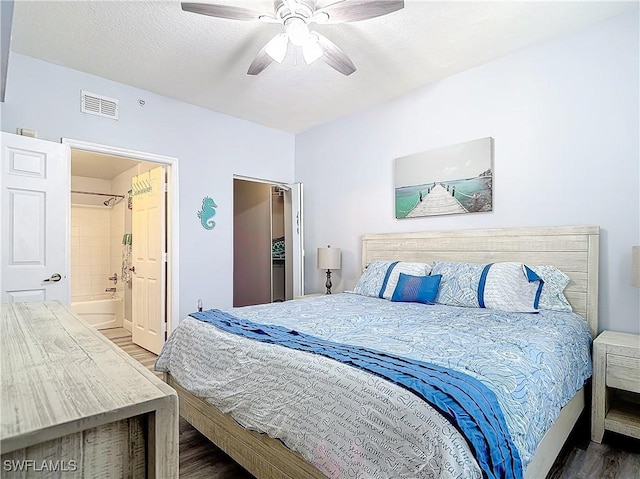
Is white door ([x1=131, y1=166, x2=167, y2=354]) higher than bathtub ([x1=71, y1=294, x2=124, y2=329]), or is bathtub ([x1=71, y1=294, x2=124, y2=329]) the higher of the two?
white door ([x1=131, y1=166, x2=167, y2=354])

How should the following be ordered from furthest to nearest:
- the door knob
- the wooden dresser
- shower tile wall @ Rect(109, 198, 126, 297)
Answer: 1. shower tile wall @ Rect(109, 198, 126, 297)
2. the door knob
3. the wooden dresser

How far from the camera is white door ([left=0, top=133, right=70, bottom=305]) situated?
106 inches

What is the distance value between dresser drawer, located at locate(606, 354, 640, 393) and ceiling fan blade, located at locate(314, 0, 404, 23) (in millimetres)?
2415

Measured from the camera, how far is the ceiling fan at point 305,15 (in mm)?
2041

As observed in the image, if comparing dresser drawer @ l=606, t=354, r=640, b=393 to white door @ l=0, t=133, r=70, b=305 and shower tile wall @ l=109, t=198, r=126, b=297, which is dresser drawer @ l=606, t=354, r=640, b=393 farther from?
shower tile wall @ l=109, t=198, r=126, b=297

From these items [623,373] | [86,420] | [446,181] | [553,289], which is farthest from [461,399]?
[446,181]

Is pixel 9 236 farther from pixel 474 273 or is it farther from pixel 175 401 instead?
pixel 474 273

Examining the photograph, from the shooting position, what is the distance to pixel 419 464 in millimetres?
1078

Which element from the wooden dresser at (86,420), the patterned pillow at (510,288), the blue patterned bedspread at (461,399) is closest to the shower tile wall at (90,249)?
the blue patterned bedspread at (461,399)

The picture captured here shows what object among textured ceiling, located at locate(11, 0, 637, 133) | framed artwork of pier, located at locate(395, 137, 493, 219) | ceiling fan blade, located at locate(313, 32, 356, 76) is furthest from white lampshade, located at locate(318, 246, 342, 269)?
ceiling fan blade, located at locate(313, 32, 356, 76)

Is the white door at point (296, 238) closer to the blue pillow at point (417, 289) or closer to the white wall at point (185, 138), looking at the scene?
the white wall at point (185, 138)

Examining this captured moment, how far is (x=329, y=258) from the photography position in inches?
164

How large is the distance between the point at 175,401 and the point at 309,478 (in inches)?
44.9

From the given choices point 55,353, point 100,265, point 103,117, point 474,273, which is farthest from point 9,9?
point 100,265
